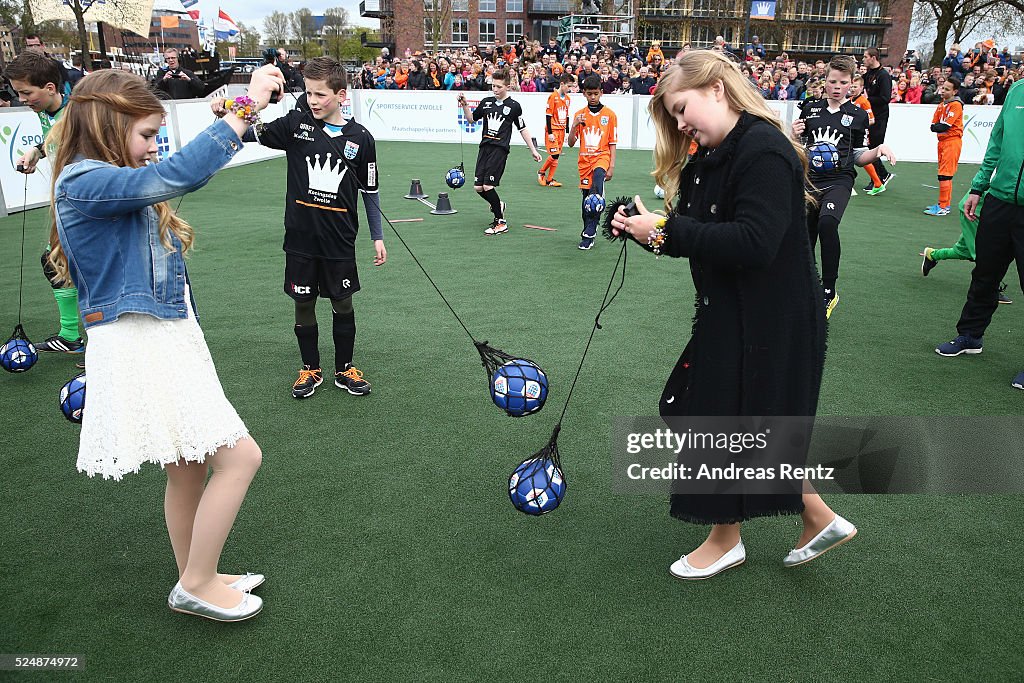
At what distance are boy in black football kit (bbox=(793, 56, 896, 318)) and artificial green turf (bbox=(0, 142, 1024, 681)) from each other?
676mm

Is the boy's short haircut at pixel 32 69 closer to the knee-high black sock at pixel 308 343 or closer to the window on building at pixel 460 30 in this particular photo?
the knee-high black sock at pixel 308 343

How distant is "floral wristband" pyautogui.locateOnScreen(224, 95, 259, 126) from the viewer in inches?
79.4

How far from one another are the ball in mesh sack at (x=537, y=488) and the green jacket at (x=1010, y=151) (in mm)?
3598

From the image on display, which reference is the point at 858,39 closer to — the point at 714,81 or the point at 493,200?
the point at 493,200

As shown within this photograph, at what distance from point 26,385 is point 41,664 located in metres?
2.68

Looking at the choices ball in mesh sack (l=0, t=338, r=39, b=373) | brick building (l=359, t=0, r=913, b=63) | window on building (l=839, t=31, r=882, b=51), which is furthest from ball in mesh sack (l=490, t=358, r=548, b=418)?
window on building (l=839, t=31, r=882, b=51)

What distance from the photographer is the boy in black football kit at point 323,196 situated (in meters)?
4.05

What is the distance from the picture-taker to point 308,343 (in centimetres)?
442

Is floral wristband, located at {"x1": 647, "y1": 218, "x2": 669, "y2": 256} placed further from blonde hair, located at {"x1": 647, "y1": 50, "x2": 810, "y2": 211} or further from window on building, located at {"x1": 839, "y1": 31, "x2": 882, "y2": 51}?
window on building, located at {"x1": 839, "y1": 31, "x2": 882, "y2": 51}

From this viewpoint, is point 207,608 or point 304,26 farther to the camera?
point 304,26

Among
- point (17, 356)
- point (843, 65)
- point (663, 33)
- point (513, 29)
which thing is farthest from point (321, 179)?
point (513, 29)

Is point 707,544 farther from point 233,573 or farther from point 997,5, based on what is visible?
point 997,5

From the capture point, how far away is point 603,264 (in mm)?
7574

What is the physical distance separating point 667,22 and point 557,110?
49.8 m
